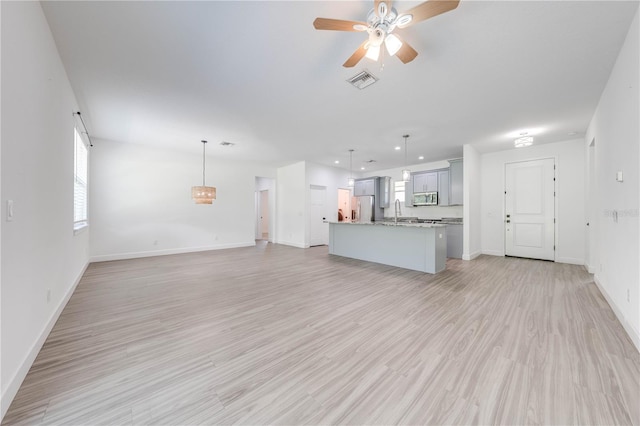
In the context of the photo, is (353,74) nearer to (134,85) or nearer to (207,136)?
(134,85)

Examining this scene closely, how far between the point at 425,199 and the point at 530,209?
8.01 ft

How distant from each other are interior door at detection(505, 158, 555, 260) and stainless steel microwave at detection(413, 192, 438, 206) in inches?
66.5

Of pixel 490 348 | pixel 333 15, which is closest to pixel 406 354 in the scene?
pixel 490 348

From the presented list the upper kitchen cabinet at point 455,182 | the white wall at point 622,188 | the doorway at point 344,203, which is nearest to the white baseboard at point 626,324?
the white wall at point 622,188

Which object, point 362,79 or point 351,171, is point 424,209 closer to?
point 351,171

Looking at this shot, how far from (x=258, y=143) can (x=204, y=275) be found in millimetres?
3164

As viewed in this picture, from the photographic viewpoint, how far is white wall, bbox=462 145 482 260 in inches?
231

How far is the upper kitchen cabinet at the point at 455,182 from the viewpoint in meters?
6.51

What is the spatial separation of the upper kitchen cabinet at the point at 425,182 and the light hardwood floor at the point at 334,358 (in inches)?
157

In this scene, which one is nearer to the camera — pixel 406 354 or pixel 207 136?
pixel 406 354

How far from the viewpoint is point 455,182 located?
260 inches

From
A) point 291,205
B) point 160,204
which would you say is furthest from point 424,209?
point 160,204

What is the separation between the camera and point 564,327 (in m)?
2.47

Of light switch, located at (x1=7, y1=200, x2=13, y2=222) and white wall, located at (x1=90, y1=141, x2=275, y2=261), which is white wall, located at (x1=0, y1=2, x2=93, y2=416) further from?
white wall, located at (x1=90, y1=141, x2=275, y2=261)
